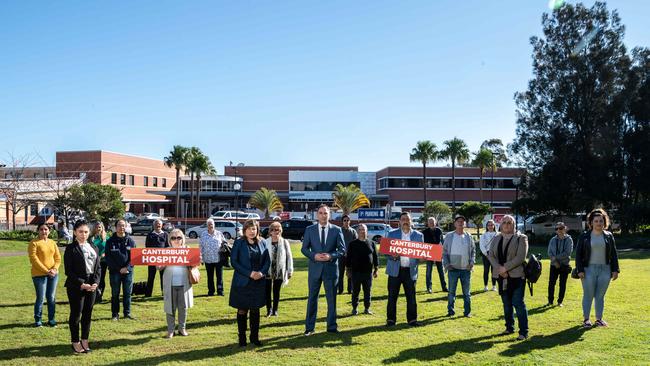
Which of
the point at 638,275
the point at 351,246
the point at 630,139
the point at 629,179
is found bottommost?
the point at 638,275

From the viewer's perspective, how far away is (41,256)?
8906 millimetres

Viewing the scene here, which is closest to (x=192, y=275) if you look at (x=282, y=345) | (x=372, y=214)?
(x=282, y=345)

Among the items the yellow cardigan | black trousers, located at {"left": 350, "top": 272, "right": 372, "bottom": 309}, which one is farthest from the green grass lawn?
the yellow cardigan

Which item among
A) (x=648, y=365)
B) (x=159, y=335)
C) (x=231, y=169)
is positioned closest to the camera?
(x=648, y=365)

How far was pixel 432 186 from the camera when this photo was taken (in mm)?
72875

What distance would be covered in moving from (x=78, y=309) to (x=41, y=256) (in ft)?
7.33

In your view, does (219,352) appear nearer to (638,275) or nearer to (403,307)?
(403,307)

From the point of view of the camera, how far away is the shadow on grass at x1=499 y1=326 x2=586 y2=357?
7398mm

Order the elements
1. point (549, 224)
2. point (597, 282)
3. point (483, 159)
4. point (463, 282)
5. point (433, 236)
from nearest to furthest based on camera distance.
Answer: point (597, 282) → point (463, 282) → point (433, 236) → point (549, 224) → point (483, 159)

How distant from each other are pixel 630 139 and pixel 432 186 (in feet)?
112

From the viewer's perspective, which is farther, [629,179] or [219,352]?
[629,179]

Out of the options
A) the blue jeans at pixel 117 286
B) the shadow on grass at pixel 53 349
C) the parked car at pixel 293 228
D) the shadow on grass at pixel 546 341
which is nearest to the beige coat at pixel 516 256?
the shadow on grass at pixel 546 341

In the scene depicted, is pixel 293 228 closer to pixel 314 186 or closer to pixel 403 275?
pixel 403 275

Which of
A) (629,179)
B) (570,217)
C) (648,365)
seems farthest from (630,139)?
(648,365)
